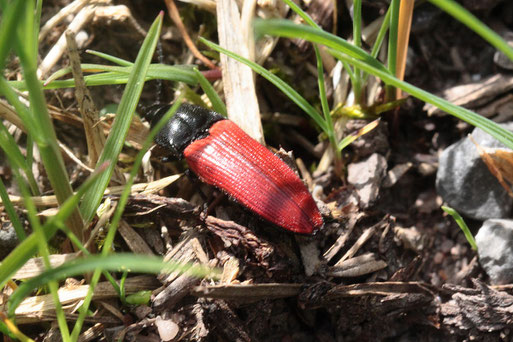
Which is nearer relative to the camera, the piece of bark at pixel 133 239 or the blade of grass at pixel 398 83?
the blade of grass at pixel 398 83

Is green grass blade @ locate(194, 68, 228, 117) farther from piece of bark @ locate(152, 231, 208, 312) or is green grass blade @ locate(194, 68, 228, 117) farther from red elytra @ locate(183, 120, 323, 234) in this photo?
piece of bark @ locate(152, 231, 208, 312)

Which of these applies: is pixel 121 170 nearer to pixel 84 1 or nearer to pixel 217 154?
pixel 217 154

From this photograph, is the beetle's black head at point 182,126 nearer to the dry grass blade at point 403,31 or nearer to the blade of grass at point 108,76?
the blade of grass at point 108,76

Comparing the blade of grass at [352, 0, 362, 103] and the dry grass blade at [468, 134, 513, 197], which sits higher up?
the blade of grass at [352, 0, 362, 103]

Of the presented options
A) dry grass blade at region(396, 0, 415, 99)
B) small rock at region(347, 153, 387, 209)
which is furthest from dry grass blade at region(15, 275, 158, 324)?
dry grass blade at region(396, 0, 415, 99)

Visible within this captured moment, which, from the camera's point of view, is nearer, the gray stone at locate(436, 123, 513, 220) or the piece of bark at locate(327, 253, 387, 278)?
the piece of bark at locate(327, 253, 387, 278)

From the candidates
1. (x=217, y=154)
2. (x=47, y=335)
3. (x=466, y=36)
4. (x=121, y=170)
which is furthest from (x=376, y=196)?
(x=47, y=335)

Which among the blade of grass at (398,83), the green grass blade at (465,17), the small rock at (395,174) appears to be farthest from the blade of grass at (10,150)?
the small rock at (395,174)
